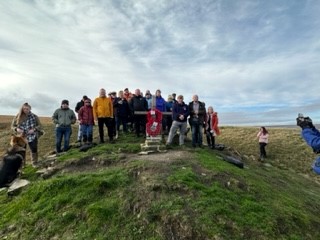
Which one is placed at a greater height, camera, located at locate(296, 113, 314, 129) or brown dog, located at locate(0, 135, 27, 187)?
camera, located at locate(296, 113, 314, 129)

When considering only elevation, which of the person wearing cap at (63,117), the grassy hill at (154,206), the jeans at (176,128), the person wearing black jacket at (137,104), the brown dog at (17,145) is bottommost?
the grassy hill at (154,206)

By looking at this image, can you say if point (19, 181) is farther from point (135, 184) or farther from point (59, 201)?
point (135, 184)

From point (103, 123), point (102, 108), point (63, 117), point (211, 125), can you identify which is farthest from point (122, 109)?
point (211, 125)

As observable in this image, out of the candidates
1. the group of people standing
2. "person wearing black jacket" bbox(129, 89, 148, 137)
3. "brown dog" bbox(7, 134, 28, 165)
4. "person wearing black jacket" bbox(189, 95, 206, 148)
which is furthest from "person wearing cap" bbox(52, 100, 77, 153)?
"person wearing black jacket" bbox(189, 95, 206, 148)

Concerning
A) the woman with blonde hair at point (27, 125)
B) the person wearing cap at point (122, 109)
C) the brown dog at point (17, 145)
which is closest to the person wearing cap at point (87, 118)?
the person wearing cap at point (122, 109)

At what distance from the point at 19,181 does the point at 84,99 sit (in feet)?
22.8

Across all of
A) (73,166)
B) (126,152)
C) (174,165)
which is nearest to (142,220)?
(174,165)

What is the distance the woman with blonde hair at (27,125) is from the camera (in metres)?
13.7

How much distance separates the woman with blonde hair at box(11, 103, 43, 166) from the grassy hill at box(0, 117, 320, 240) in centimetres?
183

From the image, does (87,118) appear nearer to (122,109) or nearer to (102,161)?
(122,109)

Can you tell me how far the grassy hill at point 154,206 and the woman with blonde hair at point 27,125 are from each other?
1834 mm

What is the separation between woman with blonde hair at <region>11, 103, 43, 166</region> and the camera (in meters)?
13.7

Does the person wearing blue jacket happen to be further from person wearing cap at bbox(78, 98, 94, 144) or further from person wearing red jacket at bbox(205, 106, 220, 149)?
person wearing cap at bbox(78, 98, 94, 144)

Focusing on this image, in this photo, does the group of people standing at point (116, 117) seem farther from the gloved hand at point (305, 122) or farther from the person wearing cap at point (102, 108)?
the gloved hand at point (305, 122)
